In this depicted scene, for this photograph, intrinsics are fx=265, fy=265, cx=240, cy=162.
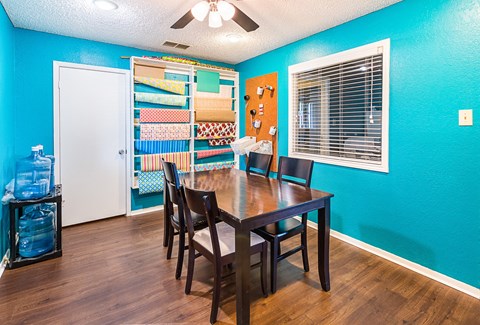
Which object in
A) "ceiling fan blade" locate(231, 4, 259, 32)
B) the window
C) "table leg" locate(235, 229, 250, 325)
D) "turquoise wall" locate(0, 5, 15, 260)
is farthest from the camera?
the window

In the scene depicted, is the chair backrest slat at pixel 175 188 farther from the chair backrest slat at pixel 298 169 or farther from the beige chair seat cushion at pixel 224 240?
the chair backrest slat at pixel 298 169

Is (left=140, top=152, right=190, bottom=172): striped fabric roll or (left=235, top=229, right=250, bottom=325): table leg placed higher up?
(left=140, top=152, right=190, bottom=172): striped fabric roll

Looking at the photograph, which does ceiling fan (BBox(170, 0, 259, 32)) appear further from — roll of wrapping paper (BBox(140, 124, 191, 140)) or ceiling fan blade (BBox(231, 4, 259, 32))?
roll of wrapping paper (BBox(140, 124, 191, 140))

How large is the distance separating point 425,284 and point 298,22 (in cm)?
284

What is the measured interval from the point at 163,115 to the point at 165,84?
47cm

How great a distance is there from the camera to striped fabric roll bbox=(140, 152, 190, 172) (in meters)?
3.87

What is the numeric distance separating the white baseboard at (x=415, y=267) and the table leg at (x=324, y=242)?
943 mm

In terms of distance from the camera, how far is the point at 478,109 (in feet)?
6.66

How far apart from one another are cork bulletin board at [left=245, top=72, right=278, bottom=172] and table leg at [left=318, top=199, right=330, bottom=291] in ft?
6.73

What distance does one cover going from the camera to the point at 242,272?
1.59 metres

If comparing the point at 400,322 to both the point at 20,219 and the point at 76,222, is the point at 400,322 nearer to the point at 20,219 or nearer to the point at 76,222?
the point at 20,219

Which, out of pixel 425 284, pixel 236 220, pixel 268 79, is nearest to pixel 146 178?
pixel 268 79

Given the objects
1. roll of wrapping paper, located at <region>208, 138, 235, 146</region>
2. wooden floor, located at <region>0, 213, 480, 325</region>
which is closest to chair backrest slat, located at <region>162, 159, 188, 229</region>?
wooden floor, located at <region>0, 213, 480, 325</region>

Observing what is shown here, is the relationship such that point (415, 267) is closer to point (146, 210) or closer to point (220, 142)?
point (220, 142)
